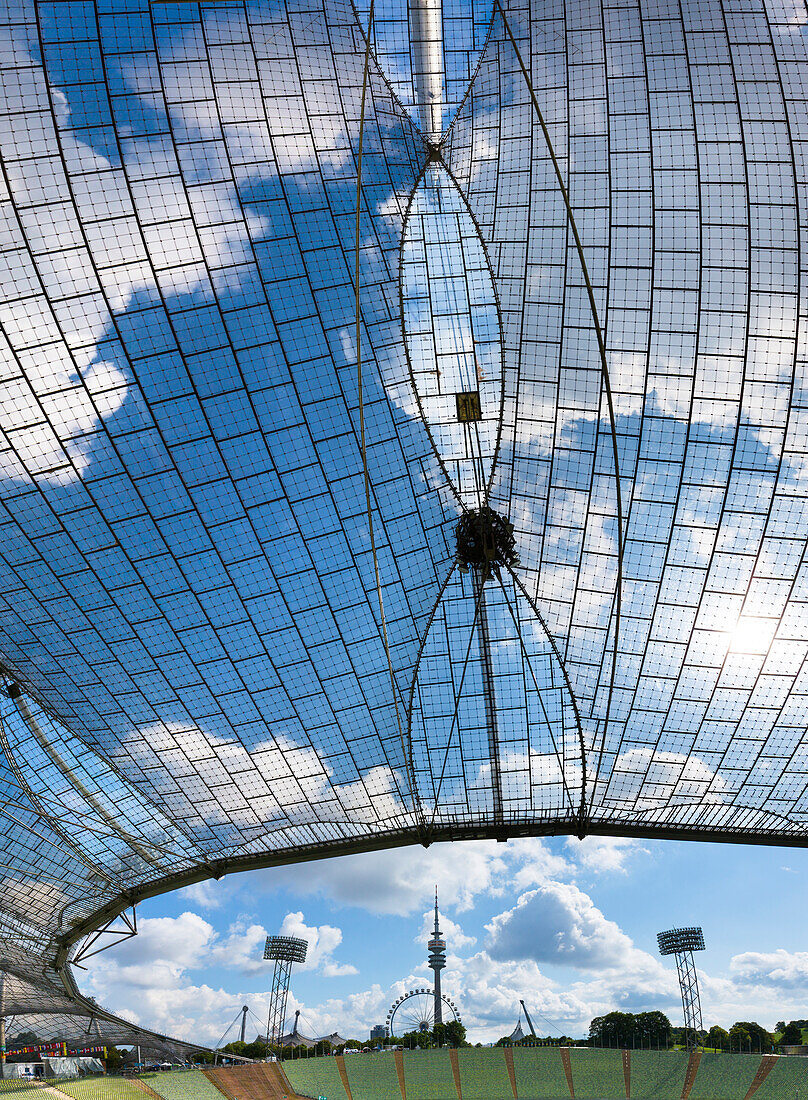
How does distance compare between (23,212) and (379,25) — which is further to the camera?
(379,25)

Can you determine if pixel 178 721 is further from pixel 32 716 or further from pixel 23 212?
pixel 23 212

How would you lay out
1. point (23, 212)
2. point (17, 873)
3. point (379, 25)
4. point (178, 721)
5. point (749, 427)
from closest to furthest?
point (23, 212), point (379, 25), point (749, 427), point (178, 721), point (17, 873)

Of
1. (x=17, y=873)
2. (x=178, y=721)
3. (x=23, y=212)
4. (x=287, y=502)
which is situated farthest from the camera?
(x=17, y=873)

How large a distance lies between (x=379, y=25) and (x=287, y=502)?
59.0 ft

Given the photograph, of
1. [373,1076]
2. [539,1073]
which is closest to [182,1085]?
[373,1076]

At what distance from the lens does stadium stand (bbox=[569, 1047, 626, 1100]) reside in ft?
235

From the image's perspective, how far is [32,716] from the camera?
145 ft

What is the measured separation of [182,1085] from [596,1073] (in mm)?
32364

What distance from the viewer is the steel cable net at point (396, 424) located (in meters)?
31.4

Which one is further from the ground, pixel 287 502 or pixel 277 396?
pixel 277 396

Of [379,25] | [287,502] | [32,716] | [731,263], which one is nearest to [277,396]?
[287,502]

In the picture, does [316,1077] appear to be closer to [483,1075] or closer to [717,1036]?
[483,1075]

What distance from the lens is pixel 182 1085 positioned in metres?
65.0

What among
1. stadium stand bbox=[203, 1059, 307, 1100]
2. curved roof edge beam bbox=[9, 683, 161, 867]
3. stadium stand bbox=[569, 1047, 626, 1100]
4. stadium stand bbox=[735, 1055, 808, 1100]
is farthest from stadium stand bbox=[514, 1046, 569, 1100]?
curved roof edge beam bbox=[9, 683, 161, 867]
